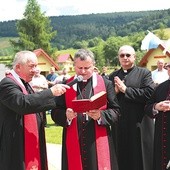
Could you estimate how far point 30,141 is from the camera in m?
4.85

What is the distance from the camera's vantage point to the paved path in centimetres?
830

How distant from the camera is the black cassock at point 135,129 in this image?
6.02 meters

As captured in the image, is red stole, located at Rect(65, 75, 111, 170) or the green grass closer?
red stole, located at Rect(65, 75, 111, 170)

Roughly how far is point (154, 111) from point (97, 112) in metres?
0.92

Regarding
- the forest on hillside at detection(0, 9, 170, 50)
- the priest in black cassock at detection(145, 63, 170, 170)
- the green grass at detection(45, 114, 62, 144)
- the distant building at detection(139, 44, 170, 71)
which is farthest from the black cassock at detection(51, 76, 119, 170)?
the forest on hillside at detection(0, 9, 170, 50)

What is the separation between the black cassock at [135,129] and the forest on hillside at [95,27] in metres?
136

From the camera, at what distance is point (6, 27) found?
169 metres

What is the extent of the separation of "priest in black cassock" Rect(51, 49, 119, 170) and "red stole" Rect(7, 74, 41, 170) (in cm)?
33

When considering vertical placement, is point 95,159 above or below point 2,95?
below

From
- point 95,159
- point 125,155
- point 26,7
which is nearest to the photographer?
point 95,159

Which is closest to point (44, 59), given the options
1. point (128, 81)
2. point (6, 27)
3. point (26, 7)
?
point (26, 7)

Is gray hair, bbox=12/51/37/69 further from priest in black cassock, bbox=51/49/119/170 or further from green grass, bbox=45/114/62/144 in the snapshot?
green grass, bbox=45/114/62/144

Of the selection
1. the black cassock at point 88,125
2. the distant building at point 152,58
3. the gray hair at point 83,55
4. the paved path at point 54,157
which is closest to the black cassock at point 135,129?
the black cassock at point 88,125

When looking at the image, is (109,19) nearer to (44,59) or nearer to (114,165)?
(44,59)
